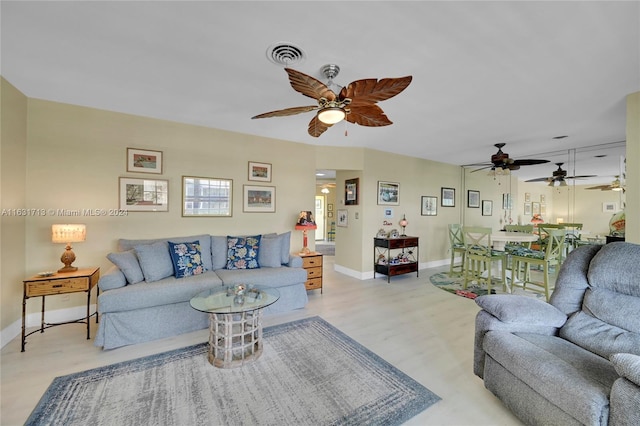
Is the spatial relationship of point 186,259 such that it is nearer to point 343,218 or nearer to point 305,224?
point 305,224

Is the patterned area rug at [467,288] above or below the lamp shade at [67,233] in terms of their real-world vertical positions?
below

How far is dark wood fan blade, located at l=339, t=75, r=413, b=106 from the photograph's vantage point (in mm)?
1714

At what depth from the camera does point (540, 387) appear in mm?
1494

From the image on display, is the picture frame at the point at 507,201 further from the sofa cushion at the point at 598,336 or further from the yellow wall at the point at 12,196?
the yellow wall at the point at 12,196

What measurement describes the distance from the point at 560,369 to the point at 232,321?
7.51ft

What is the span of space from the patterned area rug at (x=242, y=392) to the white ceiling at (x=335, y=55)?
8.47 ft

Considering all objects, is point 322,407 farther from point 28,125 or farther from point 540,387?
point 28,125

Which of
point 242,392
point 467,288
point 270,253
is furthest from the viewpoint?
point 467,288

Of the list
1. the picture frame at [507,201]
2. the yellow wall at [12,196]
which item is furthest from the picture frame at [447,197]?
the yellow wall at [12,196]

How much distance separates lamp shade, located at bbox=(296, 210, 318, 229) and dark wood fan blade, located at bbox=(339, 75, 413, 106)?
2.64 metres

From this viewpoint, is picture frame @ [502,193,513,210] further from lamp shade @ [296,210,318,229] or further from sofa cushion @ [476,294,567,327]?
sofa cushion @ [476,294,567,327]

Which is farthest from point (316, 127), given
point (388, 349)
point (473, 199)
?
point (473, 199)

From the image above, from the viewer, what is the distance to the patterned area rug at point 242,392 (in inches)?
68.1

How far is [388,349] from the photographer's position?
8.46ft
